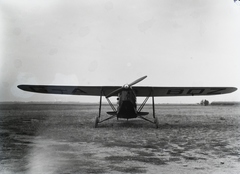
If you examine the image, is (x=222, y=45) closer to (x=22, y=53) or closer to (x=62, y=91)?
(x=22, y=53)

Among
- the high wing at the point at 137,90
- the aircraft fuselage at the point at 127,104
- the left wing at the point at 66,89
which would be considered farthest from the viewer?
the high wing at the point at 137,90

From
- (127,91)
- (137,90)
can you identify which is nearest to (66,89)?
(127,91)

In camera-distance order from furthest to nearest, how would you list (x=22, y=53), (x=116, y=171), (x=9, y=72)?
(x=22, y=53) < (x=9, y=72) < (x=116, y=171)

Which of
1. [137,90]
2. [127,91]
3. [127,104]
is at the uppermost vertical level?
[137,90]

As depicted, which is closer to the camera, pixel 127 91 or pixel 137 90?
pixel 127 91

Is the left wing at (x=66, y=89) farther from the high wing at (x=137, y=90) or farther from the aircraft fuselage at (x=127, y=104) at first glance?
the aircraft fuselage at (x=127, y=104)

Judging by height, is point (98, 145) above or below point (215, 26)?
below

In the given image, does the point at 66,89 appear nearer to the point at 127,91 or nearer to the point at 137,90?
the point at 127,91

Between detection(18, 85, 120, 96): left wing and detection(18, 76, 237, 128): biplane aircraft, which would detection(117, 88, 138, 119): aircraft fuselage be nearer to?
detection(18, 76, 237, 128): biplane aircraft

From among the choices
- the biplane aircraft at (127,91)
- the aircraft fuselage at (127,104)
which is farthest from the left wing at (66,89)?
the aircraft fuselage at (127,104)

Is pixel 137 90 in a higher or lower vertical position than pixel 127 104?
higher

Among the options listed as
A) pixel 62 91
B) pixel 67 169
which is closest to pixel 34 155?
pixel 67 169
